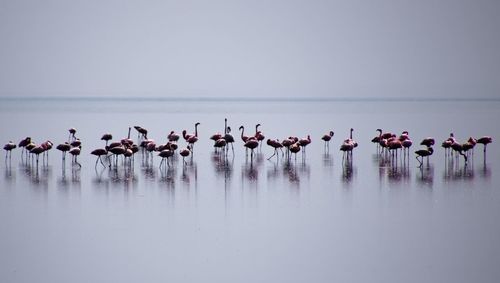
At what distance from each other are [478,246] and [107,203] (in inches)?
247

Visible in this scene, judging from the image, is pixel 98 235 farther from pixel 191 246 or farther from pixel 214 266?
pixel 214 266

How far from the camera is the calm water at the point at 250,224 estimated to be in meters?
8.70

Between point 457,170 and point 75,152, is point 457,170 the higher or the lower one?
the lower one

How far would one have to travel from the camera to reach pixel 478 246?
9578mm

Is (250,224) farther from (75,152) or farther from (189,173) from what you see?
(75,152)

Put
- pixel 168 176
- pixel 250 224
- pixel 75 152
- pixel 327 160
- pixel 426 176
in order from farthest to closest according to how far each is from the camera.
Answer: pixel 327 160 → pixel 75 152 → pixel 168 176 → pixel 426 176 → pixel 250 224

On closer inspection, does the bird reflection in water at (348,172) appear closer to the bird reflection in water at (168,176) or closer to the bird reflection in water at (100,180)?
the bird reflection in water at (168,176)

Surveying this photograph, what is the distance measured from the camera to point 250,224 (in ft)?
36.0

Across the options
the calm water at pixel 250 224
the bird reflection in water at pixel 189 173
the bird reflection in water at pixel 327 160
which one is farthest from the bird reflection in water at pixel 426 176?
the bird reflection in water at pixel 189 173

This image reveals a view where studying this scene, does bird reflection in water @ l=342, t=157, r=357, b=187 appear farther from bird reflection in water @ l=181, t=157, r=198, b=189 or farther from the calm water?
bird reflection in water @ l=181, t=157, r=198, b=189

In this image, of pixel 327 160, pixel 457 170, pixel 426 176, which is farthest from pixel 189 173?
pixel 457 170

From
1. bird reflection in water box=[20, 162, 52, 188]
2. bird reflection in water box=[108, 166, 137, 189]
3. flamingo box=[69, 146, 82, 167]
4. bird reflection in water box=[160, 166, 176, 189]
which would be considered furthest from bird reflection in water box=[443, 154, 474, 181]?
flamingo box=[69, 146, 82, 167]

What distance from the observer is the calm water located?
8.70 meters

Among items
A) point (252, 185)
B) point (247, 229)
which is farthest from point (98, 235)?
point (252, 185)
